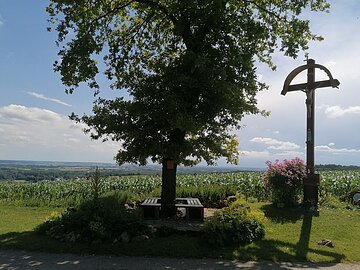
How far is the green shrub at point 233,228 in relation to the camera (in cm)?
762

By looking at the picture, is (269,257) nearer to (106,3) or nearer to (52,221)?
(52,221)

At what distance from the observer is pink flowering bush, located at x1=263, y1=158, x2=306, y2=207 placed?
11562 mm

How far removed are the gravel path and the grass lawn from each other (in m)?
0.27

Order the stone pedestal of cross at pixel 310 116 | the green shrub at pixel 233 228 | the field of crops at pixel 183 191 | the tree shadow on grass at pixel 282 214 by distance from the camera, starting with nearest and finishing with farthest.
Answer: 1. the green shrub at pixel 233 228
2. the tree shadow on grass at pixel 282 214
3. the stone pedestal of cross at pixel 310 116
4. the field of crops at pixel 183 191

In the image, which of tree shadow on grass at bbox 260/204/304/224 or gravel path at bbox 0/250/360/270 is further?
tree shadow on grass at bbox 260/204/304/224

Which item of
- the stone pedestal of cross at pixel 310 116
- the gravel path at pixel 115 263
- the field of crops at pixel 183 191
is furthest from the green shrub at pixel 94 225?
the field of crops at pixel 183 191

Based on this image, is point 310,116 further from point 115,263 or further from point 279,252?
point 115,263

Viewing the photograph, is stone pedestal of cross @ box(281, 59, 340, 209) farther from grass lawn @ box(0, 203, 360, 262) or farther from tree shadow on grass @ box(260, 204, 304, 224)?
grass lawn @ box(0, 203, 360, 262)

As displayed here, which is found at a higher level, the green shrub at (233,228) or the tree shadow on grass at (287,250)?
the green shrub at (233,228)

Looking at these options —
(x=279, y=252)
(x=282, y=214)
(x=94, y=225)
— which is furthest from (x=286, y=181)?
(x=94, y=225)

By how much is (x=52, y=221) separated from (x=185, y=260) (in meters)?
3.72

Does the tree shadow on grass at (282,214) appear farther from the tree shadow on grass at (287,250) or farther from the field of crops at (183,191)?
the field of crops at (183,191)

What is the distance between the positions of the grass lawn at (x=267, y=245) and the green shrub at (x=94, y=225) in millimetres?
254

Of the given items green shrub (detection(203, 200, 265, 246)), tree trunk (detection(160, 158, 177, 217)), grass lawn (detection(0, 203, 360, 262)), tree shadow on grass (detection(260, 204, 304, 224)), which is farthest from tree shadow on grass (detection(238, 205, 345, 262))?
tree trunk (detection(160, 158, 177, 217))
